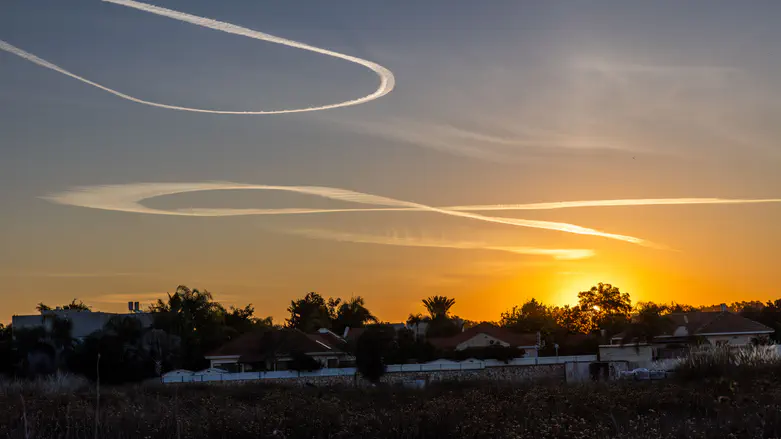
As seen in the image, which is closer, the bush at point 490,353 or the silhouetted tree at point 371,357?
the silhouetted tree at point 371,357

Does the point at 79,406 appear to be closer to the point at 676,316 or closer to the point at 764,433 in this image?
the point at 764,433

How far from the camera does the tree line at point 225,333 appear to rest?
6900 centimetres

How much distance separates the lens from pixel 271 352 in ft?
232

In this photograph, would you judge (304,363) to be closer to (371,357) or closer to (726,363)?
(371,357)

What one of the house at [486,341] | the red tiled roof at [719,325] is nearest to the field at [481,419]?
the red tiled roof at [719,325]

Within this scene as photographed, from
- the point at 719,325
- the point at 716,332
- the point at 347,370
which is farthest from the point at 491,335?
the point at 347,370

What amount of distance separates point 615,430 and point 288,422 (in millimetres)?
9123

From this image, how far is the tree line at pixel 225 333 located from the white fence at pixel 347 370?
4.68 feet

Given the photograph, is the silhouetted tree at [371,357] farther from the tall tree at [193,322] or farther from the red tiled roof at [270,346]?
the tall tree at [193,322]

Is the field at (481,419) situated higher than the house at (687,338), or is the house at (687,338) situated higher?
the house at (687,338)

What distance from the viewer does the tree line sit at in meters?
69.0

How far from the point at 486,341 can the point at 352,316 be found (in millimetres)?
33129

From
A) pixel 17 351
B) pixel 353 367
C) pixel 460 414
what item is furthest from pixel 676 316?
pixel 460 414

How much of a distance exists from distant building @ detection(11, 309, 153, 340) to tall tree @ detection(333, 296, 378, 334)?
3203 cm
